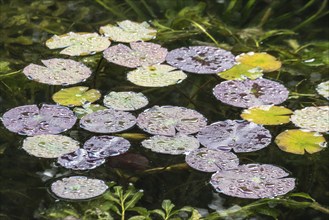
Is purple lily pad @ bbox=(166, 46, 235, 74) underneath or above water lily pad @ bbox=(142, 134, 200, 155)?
above

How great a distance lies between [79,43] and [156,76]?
1.04 feet

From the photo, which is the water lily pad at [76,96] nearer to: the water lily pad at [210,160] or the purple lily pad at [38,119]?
the purple lily pad at [38,119]

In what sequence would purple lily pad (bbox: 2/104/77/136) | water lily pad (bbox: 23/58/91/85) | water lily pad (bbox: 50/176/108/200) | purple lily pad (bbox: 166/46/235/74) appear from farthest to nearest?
purple lily pad (bbox: 166/46/235/74)
water lily pad (bbox: 23/58/91/85)
purple lily pad (bbox: 2/104/77/136)
water lily pad (bbox: 50/176/108/200)

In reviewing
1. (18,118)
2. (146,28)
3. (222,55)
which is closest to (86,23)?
(146,28)

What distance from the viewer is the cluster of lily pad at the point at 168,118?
176cm

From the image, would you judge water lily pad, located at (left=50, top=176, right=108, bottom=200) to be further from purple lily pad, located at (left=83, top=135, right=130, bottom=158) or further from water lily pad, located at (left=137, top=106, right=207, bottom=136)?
water lily pad, located at (left=137, top=106, right=207, bottom=136)

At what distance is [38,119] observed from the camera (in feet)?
6.29

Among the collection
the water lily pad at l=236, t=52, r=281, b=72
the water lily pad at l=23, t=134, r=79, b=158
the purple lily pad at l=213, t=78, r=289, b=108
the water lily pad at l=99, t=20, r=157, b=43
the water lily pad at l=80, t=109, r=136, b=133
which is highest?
the water lily pad at l=99, t=20, r=157, b=43

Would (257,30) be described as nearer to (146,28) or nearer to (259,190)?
(146,28)

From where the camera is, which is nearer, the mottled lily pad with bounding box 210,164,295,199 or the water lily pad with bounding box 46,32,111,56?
the mottled lily pad with bounding box 210,164,295,199

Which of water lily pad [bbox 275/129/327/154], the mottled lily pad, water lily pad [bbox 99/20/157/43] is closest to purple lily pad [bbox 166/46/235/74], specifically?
A: water lily pad [bbox 99/20/157/43]

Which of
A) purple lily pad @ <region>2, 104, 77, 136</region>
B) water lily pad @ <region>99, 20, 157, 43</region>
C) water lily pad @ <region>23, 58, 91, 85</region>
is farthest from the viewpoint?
water lily pad @ <region>99, 20, 157, 43</region>

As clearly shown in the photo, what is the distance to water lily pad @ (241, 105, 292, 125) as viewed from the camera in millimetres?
1977

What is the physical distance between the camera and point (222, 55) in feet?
7.60
